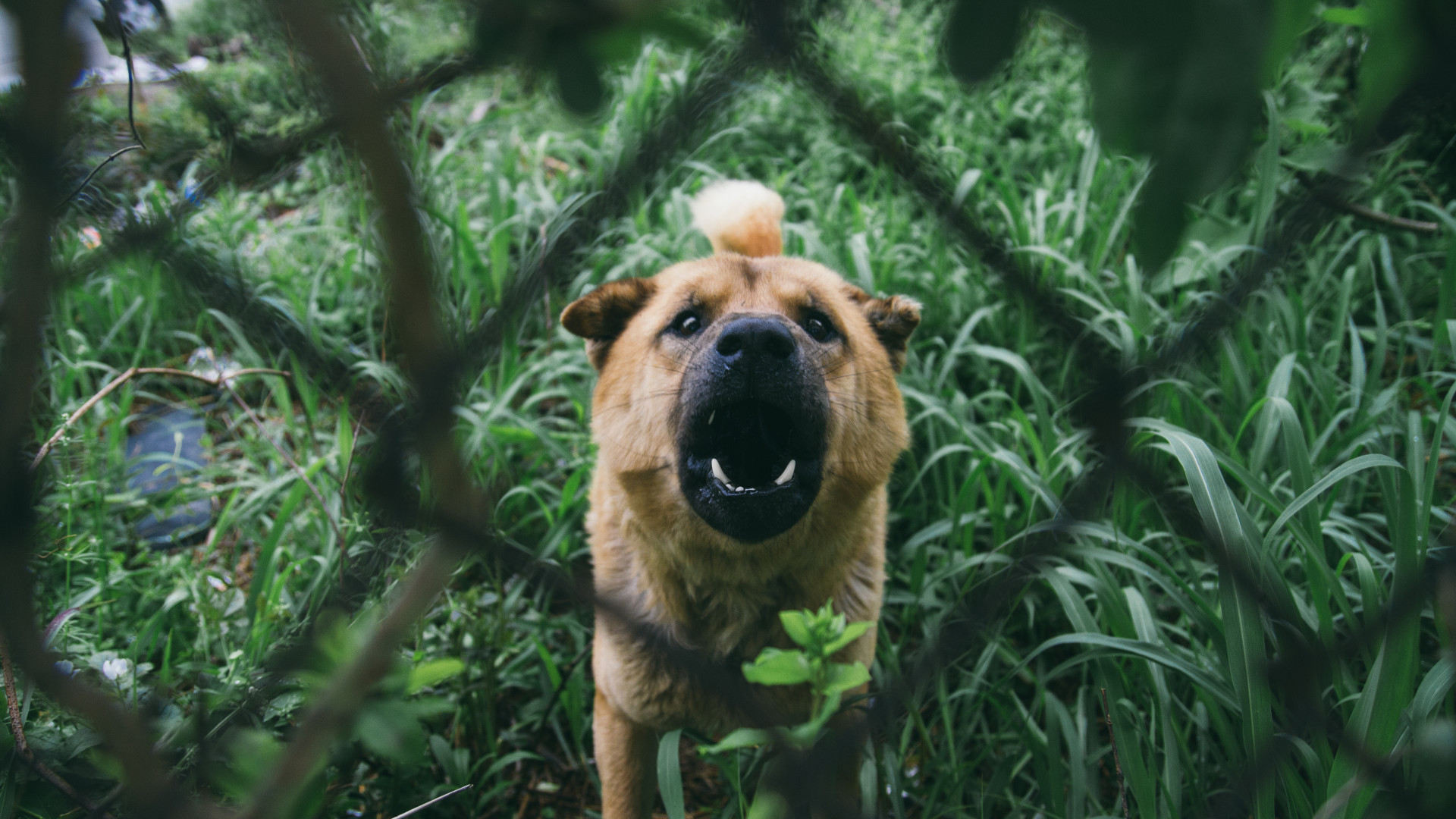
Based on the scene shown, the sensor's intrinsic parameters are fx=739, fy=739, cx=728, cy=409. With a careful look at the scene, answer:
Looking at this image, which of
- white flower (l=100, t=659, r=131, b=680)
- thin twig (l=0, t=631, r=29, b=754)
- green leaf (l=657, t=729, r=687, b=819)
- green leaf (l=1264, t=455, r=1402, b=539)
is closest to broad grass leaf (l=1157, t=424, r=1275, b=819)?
green leaf (l=1264, t=455, r=1402, b=539)

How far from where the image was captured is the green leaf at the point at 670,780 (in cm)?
184

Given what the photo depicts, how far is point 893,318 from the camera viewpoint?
257 cm

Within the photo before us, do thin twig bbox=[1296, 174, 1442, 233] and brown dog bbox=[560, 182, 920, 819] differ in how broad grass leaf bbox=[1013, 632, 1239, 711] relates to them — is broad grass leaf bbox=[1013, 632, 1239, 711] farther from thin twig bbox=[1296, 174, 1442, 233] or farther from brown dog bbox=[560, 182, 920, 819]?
thin twig bbox=[1296, 174, 1442, 233]

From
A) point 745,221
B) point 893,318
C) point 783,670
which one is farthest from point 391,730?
point 745,221

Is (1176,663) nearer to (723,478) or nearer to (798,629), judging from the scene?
(723,478)

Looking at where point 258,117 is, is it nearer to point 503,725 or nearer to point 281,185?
point 281,185

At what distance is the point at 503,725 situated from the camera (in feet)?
8.90

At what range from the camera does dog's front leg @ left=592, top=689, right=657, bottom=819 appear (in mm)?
2250

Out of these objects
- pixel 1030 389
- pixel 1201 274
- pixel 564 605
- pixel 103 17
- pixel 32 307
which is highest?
pixel 103 17

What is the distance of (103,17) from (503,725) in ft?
8.02

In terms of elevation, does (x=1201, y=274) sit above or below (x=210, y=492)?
above

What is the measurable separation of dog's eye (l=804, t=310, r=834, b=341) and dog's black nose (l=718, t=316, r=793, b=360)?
40 centimetres

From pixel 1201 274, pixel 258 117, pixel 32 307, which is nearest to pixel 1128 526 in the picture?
pixel 1201 274

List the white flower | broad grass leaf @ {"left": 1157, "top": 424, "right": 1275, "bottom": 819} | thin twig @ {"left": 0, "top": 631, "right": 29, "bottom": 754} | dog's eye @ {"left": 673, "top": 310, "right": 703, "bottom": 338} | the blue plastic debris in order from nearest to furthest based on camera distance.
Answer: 1. thin twig @ {"left": 0, "top": 631, "right": 29, "bottom": 754}
2. broad grass leaf @ {"left": 1157, "top": 424, "right": 1275, "bottom": 819}
3. the white flower
4. dog's eye @ {"left": 673, "top": 310, "right": 703, "bottom": 338}
5. the blue plastic debris
